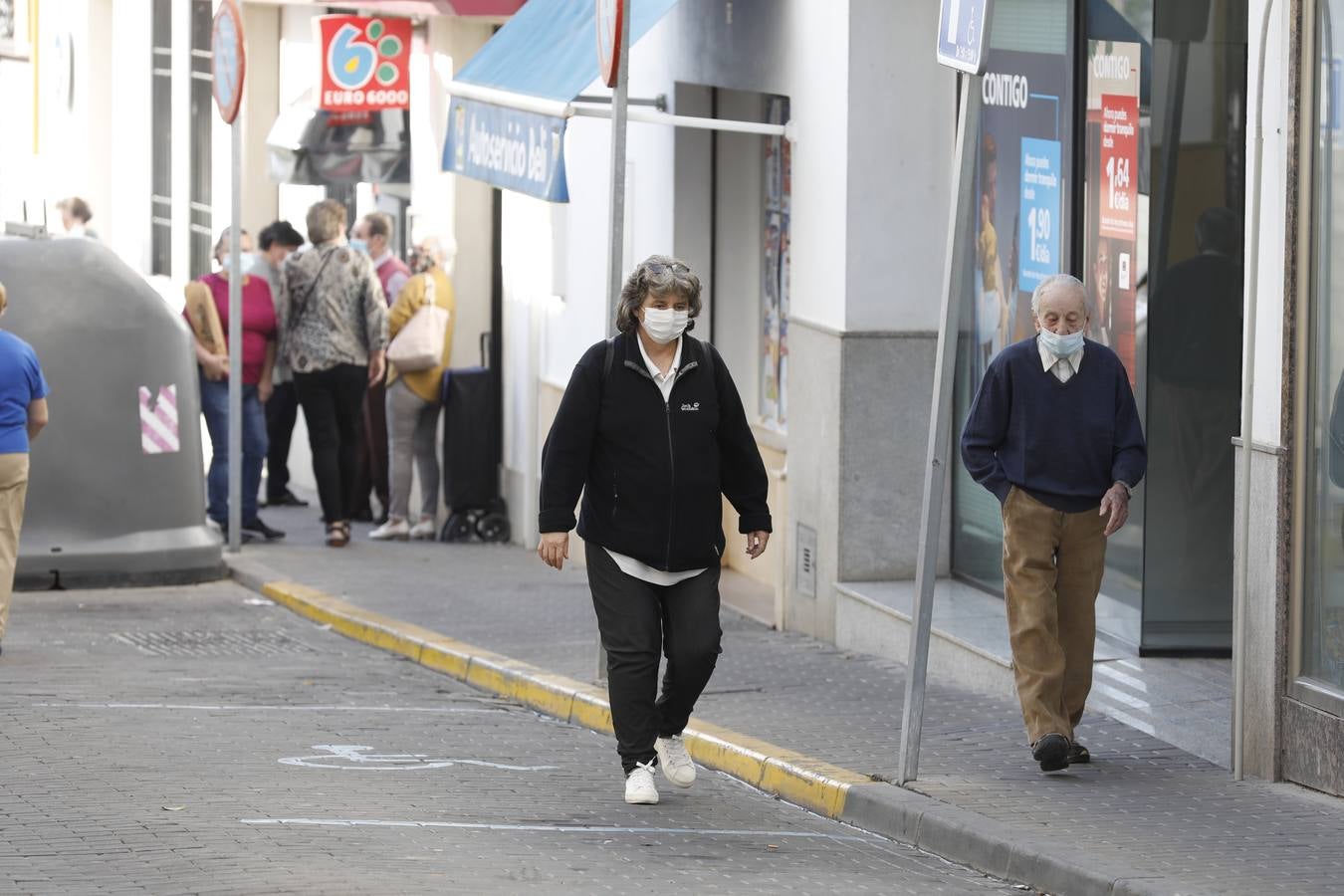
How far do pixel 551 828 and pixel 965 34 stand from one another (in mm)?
2823

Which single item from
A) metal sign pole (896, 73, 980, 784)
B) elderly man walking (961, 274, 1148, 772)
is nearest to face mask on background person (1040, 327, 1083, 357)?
elderly man walking (961, 274, 1148, 772)

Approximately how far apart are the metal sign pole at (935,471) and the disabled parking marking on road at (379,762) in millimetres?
1455

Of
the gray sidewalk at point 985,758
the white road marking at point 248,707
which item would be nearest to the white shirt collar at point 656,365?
the gray sidewalk at point 985,758

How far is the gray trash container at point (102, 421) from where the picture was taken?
13812mm

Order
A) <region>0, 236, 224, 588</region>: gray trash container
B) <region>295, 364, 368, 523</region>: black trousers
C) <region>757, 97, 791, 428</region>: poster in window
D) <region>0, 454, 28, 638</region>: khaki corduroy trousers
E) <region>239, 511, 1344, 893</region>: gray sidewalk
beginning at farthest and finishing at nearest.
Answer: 1. <region>295, 364, 368, 523</region>: black trousers
2. <region>0, 236, 224, 588</region>: gray trash container
3. <region>757, 97, 791, 428</region>: poster in window
4. <region>0, 454, 28, 638</region>: khaki corduroy trousers
5. <region>239, 511, 1344, 893</region>: gray sidewalk

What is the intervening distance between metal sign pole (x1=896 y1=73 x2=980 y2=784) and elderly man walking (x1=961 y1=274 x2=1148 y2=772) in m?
0.35

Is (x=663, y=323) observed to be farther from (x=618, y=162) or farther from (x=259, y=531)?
(x=259, y=531)

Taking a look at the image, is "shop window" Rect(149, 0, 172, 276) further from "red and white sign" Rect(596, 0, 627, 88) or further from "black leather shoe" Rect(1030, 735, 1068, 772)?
"black leather shoe" Rect(1030, 735, 1068, 772)

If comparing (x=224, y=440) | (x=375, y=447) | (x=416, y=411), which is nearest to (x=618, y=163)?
(x=224, y=440)

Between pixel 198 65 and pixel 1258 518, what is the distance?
54.7 feet

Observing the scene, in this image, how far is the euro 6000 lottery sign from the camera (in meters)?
18.0

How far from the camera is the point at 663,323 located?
26.7 feet

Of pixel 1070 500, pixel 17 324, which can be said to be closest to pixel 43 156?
pixel 17 324

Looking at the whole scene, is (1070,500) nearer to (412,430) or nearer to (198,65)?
(412,430)
